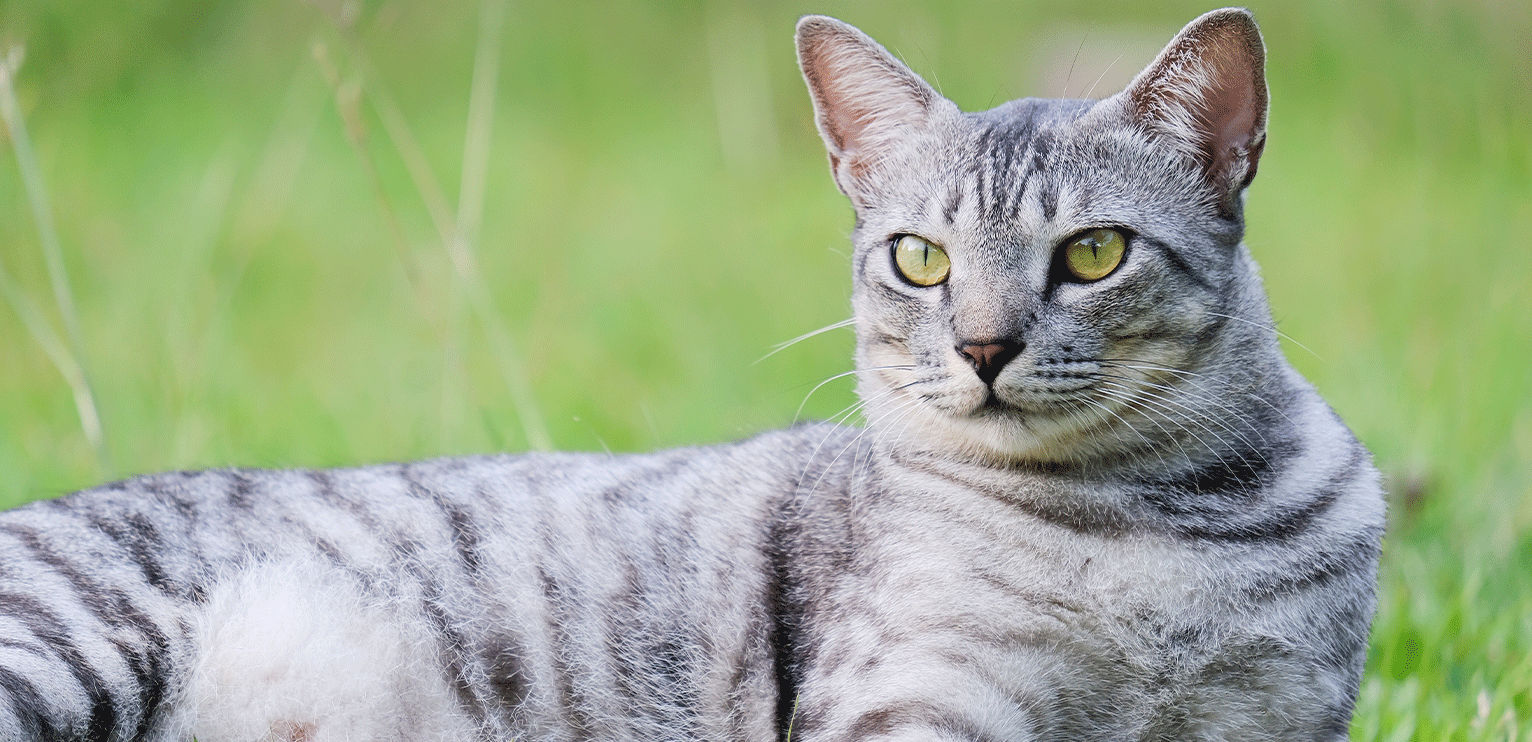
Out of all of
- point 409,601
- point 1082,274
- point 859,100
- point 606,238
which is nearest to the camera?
point 1082,274

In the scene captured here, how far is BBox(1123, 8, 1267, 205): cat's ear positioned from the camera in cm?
283

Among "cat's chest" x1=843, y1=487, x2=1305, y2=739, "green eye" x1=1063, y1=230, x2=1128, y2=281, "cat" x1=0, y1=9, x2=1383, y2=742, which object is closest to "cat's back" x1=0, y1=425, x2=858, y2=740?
"cat" x1=0, y1=9, x2=1383, y2=742

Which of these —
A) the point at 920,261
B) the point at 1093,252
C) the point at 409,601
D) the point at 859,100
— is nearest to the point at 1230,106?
the point at 1093,252

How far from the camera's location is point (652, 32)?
11.6 meters

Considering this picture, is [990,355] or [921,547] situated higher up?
[990,355]

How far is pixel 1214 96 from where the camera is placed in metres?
2.92

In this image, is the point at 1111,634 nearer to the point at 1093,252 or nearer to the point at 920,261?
the point at 1093,252

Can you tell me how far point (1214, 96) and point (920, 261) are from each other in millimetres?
752

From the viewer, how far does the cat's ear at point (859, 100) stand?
328cm

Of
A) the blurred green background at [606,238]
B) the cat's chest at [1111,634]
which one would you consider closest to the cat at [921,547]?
the cat's chest at [1111,634]

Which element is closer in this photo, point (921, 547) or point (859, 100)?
point (921, 547)

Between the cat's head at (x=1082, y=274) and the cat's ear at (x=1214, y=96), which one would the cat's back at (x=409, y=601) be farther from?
the cat's ear at (x=1214, y=96)

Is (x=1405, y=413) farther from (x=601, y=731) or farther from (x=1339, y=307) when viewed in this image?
(x=601, y=731)

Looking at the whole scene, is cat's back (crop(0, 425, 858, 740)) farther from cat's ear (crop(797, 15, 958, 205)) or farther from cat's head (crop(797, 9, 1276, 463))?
cat's ear (crop(797, 15, 958, 205))
